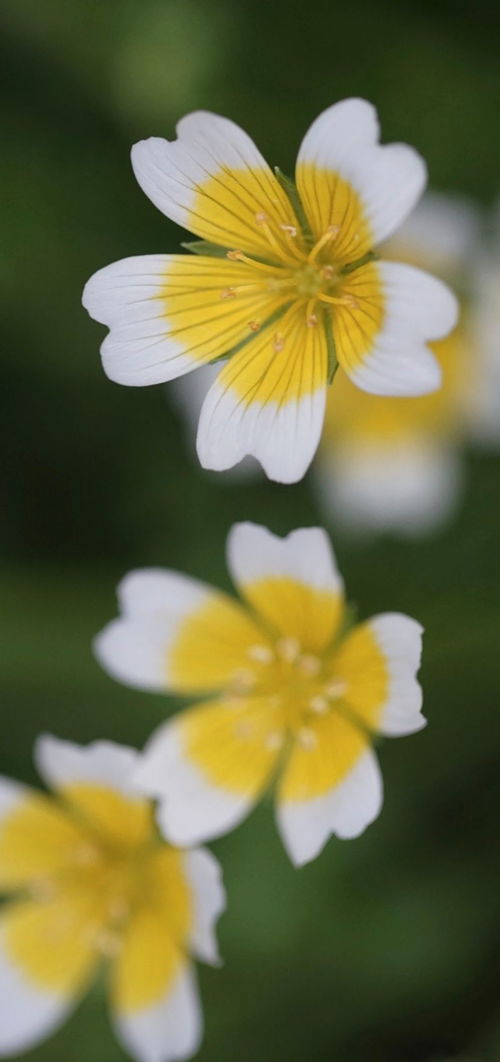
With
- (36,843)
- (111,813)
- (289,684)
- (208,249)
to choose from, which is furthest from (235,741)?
(208,249)

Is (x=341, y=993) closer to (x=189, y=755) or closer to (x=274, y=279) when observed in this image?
(x=189, y=755)

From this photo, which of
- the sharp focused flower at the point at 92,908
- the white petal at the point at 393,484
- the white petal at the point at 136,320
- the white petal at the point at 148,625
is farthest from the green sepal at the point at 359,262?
Result: the white petal at the point at 393,484

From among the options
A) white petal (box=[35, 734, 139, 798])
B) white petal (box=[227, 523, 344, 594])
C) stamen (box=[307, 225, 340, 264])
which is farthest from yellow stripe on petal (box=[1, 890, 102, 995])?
stamen (box=[307, 225, 340, 264])

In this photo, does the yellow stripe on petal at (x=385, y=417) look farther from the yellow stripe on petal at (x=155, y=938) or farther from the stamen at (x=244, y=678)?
the yellow stripe on petal at (x=155, y=938)

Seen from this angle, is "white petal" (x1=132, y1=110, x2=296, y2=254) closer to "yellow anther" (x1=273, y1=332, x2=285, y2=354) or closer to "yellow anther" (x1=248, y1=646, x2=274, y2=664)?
"yellow anther" (x1=273, y1=332, x2=285, y2=354)

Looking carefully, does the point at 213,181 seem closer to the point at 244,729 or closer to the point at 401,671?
the point at 401,671

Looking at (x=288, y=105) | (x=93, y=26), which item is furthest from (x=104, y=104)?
(x=288, y=105)

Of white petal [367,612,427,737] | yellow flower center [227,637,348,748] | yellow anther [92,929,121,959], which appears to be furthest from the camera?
yellow anther [92,929,121,959]
